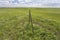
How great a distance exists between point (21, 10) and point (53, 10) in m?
0.53

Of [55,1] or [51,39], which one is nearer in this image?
[51,39]

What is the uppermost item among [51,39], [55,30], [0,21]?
[0,21]

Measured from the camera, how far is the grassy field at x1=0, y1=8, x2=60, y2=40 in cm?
187

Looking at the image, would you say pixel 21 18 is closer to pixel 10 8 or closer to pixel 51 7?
pixel 10 8

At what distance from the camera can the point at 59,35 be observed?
6.16 feet

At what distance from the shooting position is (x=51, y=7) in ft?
6.50

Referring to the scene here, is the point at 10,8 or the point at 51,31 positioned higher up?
the point at 10,8

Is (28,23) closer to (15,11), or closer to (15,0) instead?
(15,11)

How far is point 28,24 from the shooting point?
1924 mm

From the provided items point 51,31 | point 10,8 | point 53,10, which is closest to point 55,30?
point 51,31

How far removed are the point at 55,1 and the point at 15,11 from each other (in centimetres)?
69

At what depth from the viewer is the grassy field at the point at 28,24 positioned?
6.14 ft

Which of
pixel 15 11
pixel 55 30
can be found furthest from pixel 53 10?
pixel 15 11

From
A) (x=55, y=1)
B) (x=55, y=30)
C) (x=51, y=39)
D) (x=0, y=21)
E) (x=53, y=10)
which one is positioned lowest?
(x=51, y=39)
